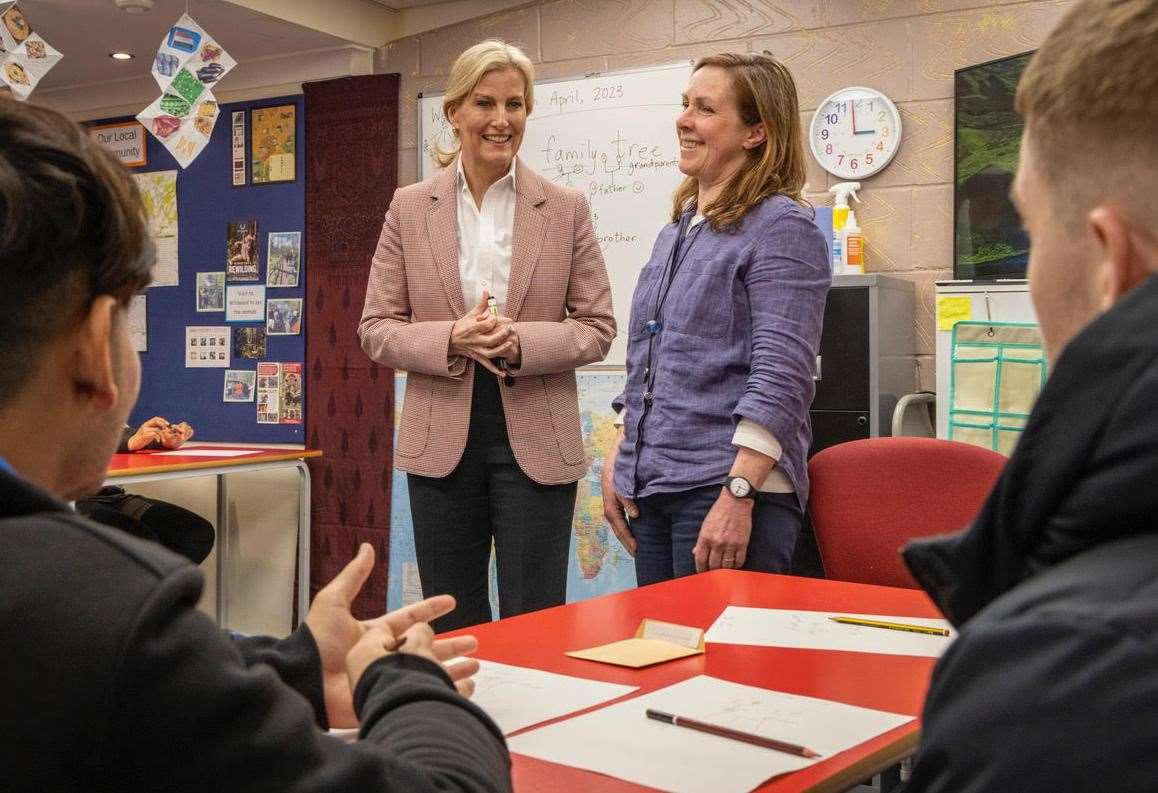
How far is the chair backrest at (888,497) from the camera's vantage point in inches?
91.6

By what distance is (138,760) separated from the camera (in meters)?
0.70

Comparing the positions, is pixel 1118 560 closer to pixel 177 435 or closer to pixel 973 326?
pixel 973 326

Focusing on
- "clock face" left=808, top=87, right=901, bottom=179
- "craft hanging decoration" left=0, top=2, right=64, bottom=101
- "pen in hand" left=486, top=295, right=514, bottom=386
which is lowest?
"pen in hand" left=486, top=295, right=514, bottom=386

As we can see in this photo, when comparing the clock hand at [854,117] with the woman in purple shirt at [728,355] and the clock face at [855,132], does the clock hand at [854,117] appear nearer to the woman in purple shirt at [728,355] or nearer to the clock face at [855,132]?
the clock face at [855,132]

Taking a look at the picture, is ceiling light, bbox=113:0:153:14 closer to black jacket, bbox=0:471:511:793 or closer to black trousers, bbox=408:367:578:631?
black trousers, bbox=408:367:578:631

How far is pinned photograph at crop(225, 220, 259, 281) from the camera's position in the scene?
544 cm

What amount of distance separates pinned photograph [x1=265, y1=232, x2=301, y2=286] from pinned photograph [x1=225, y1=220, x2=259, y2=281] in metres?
0.09

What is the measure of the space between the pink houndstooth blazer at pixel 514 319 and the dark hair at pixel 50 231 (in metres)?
1.67

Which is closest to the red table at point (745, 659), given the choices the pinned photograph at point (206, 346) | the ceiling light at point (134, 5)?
the ceiling light at point (134, 5)

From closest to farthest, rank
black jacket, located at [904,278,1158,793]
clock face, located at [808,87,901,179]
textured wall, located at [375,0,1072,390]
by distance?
black jacket, located at [904,278,1158,793] → textured wall, located at [375,0,1072,390] → clock face, located at [808,87,901,179]

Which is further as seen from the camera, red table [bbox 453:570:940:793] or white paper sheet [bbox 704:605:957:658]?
→ white paper sheet [bbox 704:605:957:658]

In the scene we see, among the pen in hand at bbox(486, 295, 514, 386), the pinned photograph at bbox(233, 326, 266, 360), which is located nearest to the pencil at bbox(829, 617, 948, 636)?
the pen in hand at bbox(486, 295, 514, 386)

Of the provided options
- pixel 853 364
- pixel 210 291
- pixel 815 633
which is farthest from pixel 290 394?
pixel 815 633

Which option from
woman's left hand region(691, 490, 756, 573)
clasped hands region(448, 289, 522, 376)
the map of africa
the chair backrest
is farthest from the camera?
the map of africa
